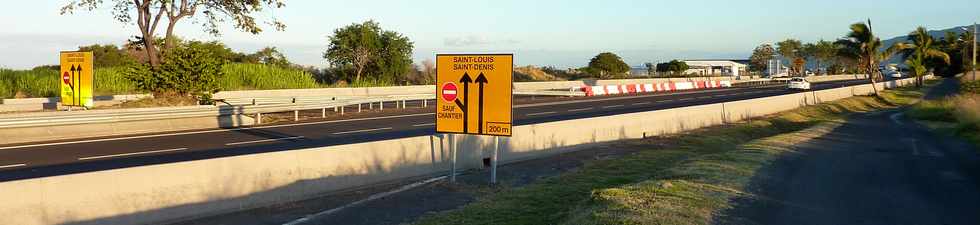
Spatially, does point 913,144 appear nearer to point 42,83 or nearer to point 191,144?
point 191,144

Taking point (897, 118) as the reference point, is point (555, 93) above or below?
above

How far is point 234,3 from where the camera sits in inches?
1170

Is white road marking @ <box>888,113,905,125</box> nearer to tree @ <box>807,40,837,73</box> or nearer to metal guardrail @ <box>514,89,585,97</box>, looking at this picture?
metal guardrail @ <box>514,89,585,97</box>

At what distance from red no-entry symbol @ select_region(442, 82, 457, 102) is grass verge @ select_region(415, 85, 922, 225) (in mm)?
1730

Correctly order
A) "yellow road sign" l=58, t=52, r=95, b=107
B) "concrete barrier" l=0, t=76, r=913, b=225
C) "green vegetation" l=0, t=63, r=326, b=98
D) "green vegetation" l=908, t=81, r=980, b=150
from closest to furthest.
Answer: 1. "concrete barrier" l=0, t=76, r=913, b=225
2. "yellow road sign" l=58, t=52, r=95, b=107
3. "green vegetation" l=908, t=81, r=980, b=150
4. "green vegetation" l=0, t=63, r=326, b=98

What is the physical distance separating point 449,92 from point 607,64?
89.0 m

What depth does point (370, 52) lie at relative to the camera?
54469 mm

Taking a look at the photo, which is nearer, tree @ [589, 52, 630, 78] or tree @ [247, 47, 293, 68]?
tree @ [247, 47, 293, 68]

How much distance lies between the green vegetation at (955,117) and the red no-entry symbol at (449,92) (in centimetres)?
1582

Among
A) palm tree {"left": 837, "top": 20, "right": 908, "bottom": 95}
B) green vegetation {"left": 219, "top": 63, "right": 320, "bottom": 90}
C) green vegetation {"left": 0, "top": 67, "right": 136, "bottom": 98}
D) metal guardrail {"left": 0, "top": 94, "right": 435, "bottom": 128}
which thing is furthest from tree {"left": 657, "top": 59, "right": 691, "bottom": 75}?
metal guardrail {"left": 0, "top": 94, "right": 435, "bottom": 128}

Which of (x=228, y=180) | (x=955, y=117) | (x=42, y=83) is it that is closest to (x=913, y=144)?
(x=955, y=117)

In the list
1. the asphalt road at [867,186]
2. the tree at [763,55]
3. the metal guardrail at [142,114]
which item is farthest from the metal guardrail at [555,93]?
the tree at [763,55]

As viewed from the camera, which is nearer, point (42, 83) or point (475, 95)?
point (475, 95)

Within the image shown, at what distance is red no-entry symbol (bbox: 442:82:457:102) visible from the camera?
13.5 meters
